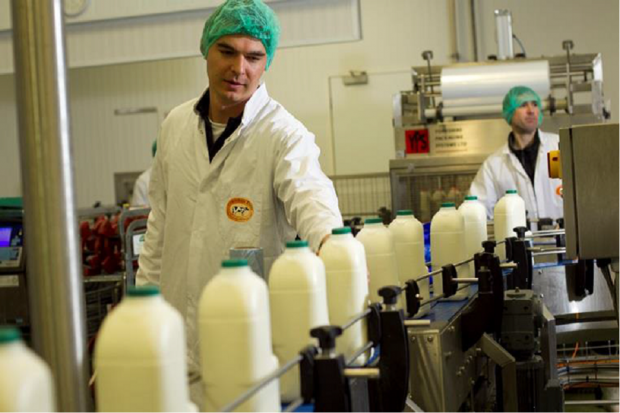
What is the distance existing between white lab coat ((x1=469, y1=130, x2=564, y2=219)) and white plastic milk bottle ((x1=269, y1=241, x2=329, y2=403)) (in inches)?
147

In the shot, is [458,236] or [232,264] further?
[458,236]

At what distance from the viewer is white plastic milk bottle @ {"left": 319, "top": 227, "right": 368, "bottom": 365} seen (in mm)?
1507

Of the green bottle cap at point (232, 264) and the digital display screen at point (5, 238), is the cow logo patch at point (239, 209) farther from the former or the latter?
the digital display screen at point (5, 238)

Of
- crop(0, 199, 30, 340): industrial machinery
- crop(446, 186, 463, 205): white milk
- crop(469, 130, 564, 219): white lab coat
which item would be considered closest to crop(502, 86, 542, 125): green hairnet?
crop(469, 130, 564, 219): white lab coat

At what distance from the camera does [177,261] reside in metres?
2.36

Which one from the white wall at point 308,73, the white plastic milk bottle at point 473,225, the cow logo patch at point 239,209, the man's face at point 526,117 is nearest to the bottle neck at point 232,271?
the cow logo patch at point 239,209

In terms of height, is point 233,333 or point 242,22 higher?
point 242,22

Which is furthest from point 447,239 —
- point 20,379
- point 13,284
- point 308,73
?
point 308,73

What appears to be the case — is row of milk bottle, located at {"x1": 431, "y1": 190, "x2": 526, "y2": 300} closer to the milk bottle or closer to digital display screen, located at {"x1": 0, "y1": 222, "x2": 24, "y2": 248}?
digital display screen, located at {"x1": 0, "y1": 222, "x2": 24, "y2": 248}

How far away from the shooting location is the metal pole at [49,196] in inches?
41.6

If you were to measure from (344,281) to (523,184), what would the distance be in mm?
3748

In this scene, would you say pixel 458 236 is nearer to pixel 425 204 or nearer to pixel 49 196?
pixel 49 196

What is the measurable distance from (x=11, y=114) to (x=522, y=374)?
7176mm

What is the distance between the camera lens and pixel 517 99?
5039 millimetres
